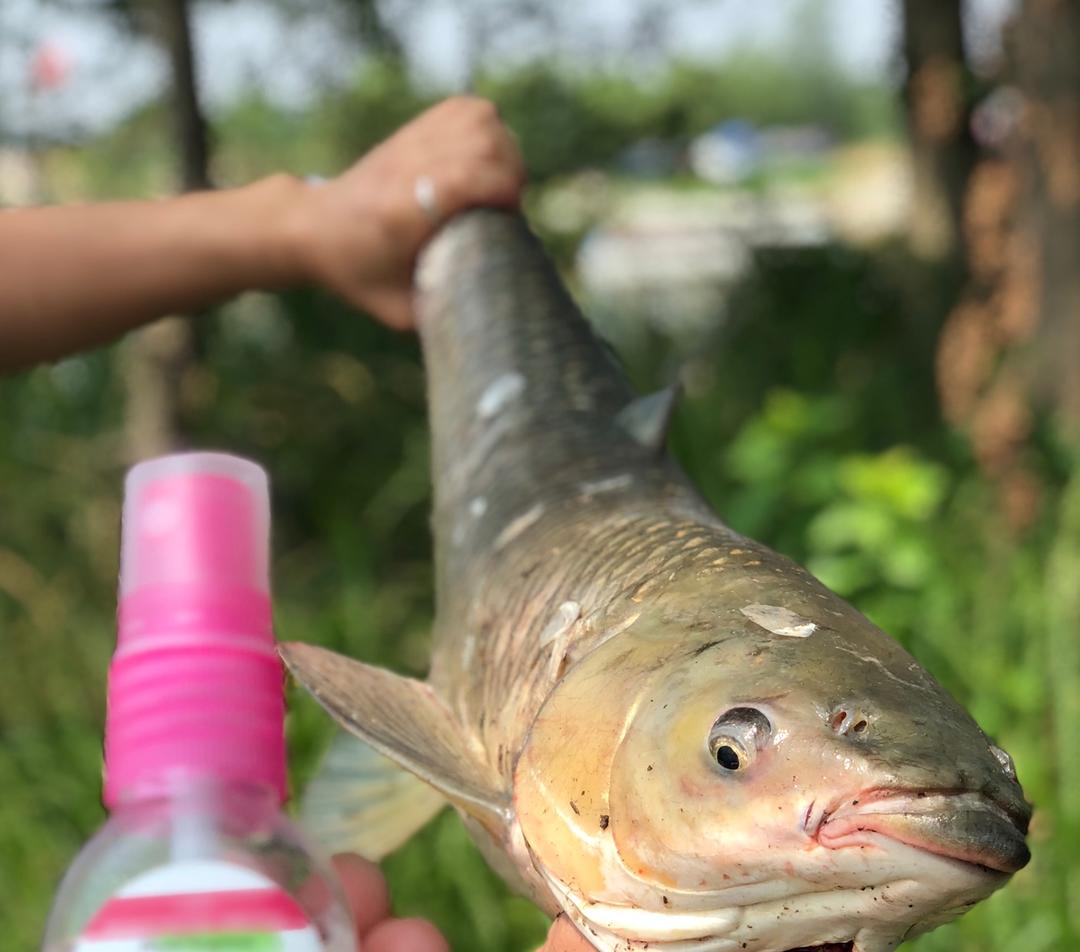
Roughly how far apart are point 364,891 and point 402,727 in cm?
17

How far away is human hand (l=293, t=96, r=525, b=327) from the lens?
5.73 ft

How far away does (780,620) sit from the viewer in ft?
2.98

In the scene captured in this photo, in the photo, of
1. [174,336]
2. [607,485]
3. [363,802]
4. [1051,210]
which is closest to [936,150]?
[1051,210]

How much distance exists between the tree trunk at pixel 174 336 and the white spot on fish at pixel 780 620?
268 centimetres

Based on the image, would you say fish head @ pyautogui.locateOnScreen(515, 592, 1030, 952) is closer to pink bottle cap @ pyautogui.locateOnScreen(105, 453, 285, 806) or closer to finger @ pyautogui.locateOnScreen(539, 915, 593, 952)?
finger @ pyautogui.locateOnScreen(539, 915, 593, 952)

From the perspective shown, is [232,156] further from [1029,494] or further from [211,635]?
[211,635]

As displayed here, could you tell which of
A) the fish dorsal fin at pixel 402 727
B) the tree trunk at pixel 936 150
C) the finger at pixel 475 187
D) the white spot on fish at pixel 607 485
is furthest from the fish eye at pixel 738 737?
the tree trunk at pixel 936 150

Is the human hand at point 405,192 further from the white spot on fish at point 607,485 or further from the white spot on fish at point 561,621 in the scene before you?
the white spot on fish at point 561,621

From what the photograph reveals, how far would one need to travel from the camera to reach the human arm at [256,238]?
1625 mm

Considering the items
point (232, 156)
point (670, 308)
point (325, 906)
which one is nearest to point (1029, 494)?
point (325, 906)

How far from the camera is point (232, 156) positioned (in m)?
7.40

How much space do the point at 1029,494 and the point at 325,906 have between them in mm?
2509

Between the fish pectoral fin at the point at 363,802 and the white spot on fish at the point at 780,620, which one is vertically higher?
the white spot on fish at the point at 780,620

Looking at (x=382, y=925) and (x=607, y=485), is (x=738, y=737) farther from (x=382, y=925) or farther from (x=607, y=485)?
(x=607, y=485)
